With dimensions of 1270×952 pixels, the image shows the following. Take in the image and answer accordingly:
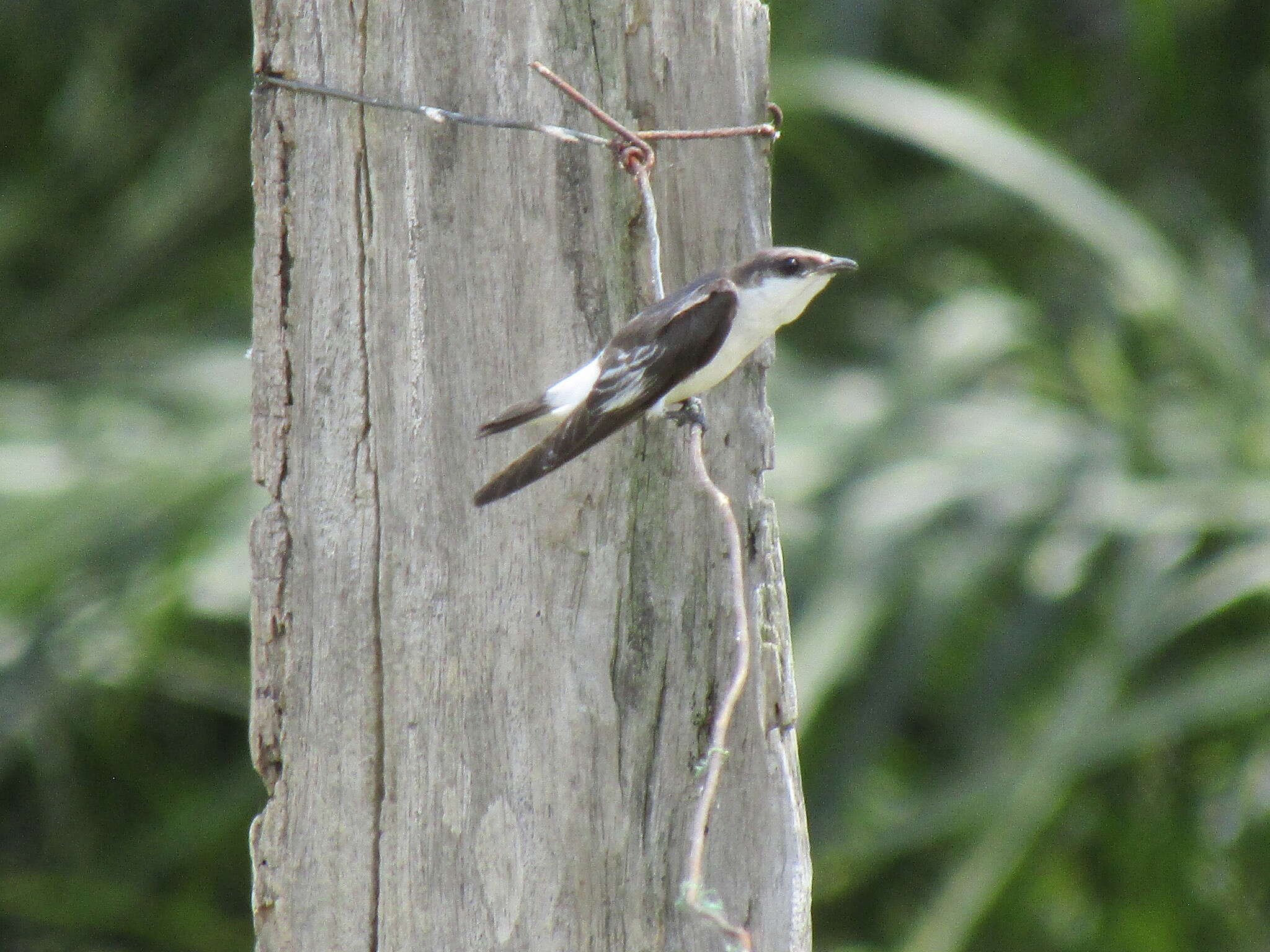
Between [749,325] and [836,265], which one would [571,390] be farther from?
[836,265]

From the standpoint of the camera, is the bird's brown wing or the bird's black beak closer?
the bird's brown wing

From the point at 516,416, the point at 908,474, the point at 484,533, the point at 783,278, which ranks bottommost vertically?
the point at 484,533

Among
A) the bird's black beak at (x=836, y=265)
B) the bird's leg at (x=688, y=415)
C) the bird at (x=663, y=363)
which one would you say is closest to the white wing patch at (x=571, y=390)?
the bird at (x=663, y=363)

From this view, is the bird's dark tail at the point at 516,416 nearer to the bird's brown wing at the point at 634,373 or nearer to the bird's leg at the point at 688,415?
the bird's brown wing at the point at 634,373

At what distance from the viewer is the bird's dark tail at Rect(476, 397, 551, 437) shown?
57.7 inches

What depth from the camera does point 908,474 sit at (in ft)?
13.4

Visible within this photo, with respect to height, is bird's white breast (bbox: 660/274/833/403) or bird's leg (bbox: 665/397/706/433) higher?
bird's white breast (bbox: 660/274/833/403)

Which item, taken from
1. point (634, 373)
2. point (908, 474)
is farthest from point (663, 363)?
point (908, 474)

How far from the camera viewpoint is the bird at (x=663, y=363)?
4.59 ft

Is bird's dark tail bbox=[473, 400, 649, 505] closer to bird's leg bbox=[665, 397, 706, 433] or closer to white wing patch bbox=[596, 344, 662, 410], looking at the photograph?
white wing patch bbox=[596, 344, 662, 410]

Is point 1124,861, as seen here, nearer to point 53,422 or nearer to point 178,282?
point 53,422

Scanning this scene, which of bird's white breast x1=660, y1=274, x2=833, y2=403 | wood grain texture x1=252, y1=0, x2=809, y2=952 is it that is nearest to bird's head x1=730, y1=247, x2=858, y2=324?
bird's white breast x1=660, y1=274, x2=833, y2=403

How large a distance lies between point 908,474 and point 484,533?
270 centimetres

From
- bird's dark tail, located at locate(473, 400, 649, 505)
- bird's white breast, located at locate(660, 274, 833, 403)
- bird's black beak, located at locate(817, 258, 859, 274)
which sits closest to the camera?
bird's dark tail, located at locate(473, 400, 649, 505)
